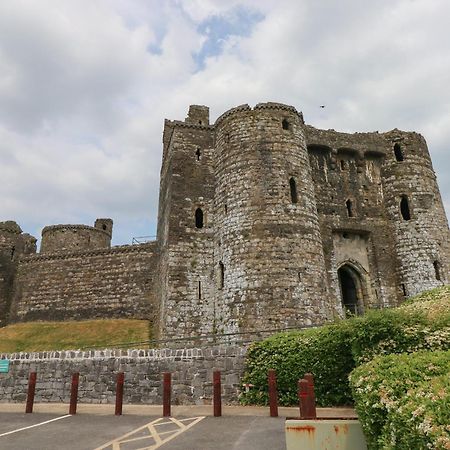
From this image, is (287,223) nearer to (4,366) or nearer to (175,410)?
(175,410)

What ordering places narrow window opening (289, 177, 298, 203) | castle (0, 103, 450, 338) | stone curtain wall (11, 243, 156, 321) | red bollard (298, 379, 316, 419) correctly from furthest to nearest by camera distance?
1. stone curtain wall (11, 243, 156, 321)
2. narrow window opening (289, 177, 298, 203)
3. castle (0, 103, 450, 338)
4. red bollard (298, 379, 316, 419)

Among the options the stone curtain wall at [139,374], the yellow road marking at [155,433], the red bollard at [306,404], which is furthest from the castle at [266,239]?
the red bollard at [306,404]

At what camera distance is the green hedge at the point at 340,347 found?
8641 mm

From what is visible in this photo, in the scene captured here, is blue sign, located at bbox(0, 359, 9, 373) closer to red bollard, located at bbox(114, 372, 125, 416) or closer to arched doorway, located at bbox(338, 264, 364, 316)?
red bollard, located at bbox(114, 372, 125, 416)

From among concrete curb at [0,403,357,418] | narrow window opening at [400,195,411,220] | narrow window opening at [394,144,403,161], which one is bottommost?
concrete curb at [0,403,357,418]

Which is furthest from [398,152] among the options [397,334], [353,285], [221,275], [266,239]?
[397,334]

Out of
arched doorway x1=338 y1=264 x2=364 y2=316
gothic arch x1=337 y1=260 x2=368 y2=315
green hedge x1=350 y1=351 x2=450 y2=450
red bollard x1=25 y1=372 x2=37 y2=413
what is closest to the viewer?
green hedge x1=350 y1=351 x2=450 y2=450

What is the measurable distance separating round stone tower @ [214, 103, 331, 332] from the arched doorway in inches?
176

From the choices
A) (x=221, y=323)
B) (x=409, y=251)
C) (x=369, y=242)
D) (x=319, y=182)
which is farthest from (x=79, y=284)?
(x=409, y=251)

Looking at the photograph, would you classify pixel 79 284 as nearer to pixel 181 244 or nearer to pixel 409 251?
pixel 181 244

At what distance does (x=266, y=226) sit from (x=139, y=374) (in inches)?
361

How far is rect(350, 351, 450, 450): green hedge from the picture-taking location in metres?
3.47

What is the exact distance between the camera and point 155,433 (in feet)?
26.5

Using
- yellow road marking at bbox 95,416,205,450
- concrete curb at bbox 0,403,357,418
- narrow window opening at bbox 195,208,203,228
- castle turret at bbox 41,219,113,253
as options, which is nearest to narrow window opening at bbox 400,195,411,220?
narrow window opening at bbox 195,208,203,228
